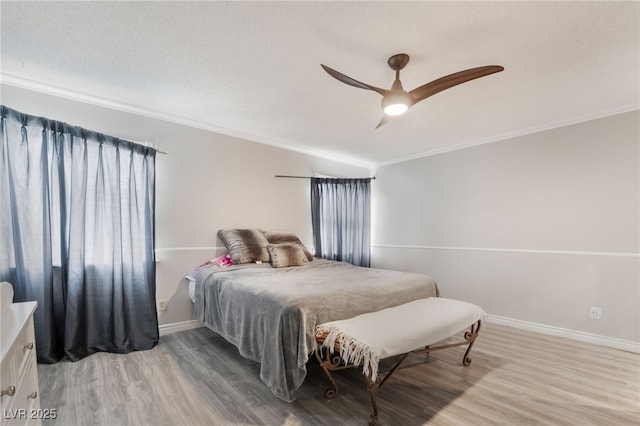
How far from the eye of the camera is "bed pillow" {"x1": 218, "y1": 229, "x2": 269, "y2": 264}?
3.12m

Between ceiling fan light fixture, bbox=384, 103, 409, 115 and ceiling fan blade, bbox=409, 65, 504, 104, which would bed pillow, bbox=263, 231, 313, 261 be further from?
ceiling fan blade, bbox=409, 65, 504, 104

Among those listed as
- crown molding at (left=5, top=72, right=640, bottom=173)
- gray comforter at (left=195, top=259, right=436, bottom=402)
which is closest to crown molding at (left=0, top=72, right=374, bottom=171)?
crown molding at (left=5, top=72, right=640, bottom=173)

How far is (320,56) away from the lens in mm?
1994

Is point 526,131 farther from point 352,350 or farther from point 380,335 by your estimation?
point 352,350

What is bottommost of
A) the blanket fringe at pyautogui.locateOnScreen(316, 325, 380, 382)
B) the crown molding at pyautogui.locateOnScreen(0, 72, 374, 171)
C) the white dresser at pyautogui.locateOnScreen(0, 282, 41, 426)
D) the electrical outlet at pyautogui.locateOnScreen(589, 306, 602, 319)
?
the electrical outlet at pyautogui.locateOnScreen(589, 306, 602, 319)

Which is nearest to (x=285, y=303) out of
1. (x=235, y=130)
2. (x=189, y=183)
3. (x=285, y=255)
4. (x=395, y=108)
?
(x=285, y=255)

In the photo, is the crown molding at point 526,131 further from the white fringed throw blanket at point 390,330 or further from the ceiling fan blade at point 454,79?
the white fringed throw blanket at point 390,330

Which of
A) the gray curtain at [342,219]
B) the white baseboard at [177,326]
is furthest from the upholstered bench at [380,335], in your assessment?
the gray curtain at [342,219]

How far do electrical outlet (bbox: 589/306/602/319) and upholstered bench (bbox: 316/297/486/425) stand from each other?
1697 mm

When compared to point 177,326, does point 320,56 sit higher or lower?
higher

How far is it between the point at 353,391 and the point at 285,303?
820 mm

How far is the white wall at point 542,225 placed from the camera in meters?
2.80

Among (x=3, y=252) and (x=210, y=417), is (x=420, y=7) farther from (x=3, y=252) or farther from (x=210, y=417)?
(x=3, y=252)

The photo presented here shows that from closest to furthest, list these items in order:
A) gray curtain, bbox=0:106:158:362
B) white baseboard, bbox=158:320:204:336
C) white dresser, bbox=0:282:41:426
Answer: white dresser, bbox=0:282:41:426, gray curtain, bbox=0:106:158:362, white baseboard, bbox=158:320:204:336
